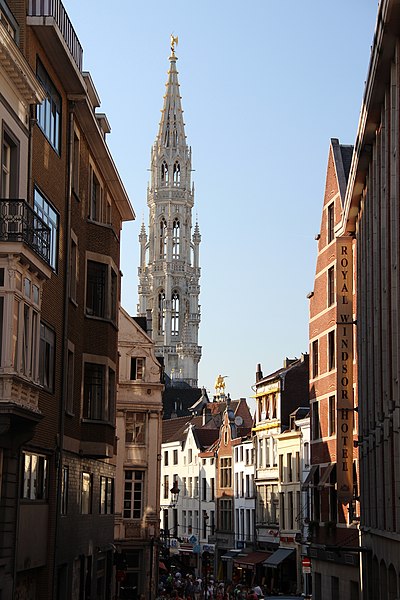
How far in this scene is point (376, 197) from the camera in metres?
36.3

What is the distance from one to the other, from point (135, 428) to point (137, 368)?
313 centimetres

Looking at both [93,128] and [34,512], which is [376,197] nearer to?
[93,128]

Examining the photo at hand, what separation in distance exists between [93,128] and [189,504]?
7551 centimetres

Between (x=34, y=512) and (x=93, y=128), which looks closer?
(x=34, y=512)

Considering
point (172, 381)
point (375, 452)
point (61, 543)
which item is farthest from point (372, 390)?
point (172, 381)

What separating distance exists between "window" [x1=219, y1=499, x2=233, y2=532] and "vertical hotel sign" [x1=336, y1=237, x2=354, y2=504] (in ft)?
164

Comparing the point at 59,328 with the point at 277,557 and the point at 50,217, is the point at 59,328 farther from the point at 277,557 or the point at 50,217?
the point at 277,557

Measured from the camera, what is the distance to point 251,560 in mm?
79062

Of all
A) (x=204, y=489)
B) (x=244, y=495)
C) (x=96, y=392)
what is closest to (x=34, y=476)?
(x=96, y=392)

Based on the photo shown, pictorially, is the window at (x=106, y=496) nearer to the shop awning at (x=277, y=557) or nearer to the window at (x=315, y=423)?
the window at (x=315, y=423)

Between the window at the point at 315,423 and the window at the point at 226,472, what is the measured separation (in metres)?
41.3

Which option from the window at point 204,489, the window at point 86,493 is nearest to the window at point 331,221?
the window at point 86,493

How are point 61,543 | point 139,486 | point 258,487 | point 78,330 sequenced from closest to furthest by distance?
1. point 61,543
2. point 78,330
3. point 139,486
4. point 258,487

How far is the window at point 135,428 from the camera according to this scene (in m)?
59.5
